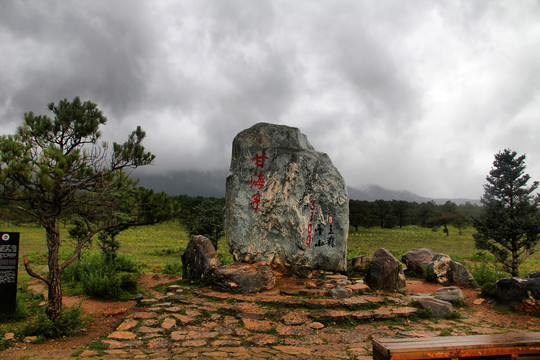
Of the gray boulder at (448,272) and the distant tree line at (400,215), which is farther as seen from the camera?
the distant tree line at (400,215)

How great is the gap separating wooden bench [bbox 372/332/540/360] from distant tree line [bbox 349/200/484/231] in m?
37.6

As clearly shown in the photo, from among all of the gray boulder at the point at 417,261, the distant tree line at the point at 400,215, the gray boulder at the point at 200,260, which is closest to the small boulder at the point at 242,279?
the gray boulder at the point at 200,260

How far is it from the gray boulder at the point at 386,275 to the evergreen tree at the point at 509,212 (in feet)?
18.5

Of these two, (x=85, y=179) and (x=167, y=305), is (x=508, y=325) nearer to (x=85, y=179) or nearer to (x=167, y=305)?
(x=167, y=305)

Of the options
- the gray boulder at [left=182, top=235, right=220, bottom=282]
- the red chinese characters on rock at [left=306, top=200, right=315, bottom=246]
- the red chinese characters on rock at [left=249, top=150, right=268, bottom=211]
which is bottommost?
the gray boulder at [left=182, top=235, right=220, bottom=282]

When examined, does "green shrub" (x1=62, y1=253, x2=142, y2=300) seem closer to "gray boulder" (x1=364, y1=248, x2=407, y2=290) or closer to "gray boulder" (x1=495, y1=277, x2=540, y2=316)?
"gray boulder" (x1=364, y1=248, x2=407, y2=290)

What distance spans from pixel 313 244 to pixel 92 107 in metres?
8.62

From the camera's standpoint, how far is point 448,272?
14289 millimetres

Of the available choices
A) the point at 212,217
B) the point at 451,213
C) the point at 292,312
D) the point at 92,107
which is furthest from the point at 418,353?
the point at 451,213

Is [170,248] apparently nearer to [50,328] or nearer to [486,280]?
[50,328]

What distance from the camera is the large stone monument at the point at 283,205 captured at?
12711 millimetres

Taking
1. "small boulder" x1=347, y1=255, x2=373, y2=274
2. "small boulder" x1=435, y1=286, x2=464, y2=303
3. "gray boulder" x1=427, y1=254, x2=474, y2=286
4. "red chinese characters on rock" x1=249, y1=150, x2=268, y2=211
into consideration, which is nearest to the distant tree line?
"gray boulder" x1=427, y1=254, x2=474, y2=286

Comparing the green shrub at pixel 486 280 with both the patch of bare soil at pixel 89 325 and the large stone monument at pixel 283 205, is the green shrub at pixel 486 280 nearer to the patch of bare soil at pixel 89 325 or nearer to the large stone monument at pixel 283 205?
the large stone monument at pixel 283 205

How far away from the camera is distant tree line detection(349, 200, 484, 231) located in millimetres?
42375
